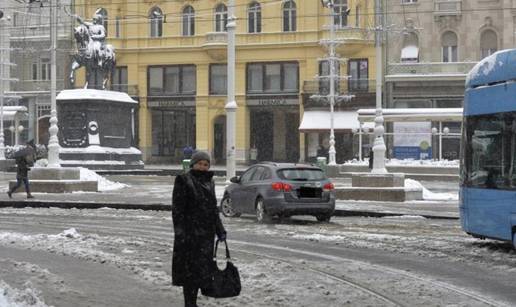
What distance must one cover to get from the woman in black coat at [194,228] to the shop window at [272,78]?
5565cm

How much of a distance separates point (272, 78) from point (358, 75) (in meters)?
6.80

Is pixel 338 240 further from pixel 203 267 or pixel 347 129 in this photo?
pixel 347 129

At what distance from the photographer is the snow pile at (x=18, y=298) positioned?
8128 mm

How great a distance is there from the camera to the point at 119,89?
223 feet

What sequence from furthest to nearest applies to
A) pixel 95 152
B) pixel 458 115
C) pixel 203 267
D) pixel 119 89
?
pixel 119 89
pixel 458 115
pixel 95 152
pixel 203 267

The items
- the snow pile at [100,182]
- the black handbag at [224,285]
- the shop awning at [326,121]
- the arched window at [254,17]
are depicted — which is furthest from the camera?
the arched window at [254,17]

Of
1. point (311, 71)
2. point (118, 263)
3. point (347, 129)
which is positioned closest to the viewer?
point (118, 263)

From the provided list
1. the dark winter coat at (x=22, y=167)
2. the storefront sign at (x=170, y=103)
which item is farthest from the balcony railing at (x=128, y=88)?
the dark winter coat at (x=22, y=167)

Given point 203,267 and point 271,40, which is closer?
point 203,267

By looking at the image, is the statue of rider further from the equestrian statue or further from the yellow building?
the yellow building

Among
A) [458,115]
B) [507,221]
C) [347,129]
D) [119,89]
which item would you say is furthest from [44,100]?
[507,221]

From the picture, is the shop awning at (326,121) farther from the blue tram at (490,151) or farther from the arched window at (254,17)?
the blue tram at (490,151)

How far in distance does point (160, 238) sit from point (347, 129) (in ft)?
143

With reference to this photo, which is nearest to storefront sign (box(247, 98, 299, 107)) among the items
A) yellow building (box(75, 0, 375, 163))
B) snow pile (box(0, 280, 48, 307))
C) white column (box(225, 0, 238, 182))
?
yellow building (box(75, 0, 375, 163))
